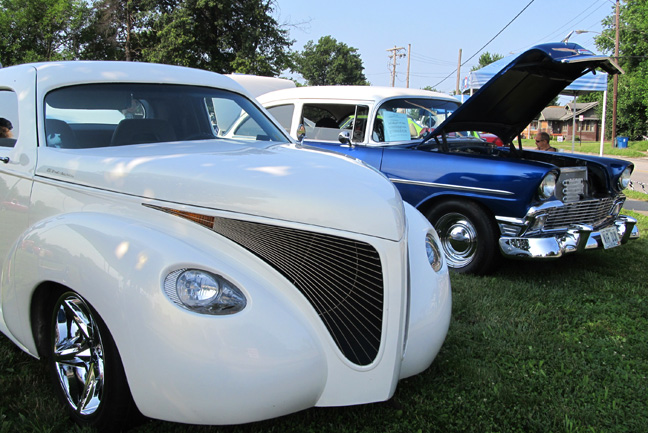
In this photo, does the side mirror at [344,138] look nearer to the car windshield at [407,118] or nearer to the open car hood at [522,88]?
the car windshield at [407,118]

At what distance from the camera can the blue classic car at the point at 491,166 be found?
4387 mm

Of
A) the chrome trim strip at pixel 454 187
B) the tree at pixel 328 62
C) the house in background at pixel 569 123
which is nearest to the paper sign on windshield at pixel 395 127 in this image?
the chrome trim strip at pixel 454 187

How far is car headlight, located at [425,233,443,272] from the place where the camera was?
2572 millimetres

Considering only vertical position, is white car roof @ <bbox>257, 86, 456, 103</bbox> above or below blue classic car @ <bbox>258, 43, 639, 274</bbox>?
above

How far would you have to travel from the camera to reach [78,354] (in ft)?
7.07

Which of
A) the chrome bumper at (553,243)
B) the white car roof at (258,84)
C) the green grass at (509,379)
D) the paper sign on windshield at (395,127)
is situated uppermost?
the white car roof at (258,84)

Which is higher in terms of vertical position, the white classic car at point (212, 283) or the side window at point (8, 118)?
the side window at point (8, 118)

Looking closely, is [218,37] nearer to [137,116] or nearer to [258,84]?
[258,84]

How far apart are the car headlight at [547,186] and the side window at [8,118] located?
12.9 feet

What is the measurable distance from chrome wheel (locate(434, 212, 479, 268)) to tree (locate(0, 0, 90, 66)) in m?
33.3

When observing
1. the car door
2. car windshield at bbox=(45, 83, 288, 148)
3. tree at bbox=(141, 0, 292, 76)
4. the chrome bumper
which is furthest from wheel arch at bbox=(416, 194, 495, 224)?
tree at bbox=(141, 0, 292, 76)

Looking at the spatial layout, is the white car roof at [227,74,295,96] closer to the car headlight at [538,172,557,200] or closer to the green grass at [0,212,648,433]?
the car headlight at [538,172,557,200]

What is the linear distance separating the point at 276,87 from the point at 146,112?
8803 mm

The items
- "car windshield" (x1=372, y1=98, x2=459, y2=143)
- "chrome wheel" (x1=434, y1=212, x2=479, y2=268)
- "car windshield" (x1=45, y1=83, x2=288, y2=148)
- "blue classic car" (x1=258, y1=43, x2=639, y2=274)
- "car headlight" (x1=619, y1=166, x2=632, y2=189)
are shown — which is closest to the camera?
"car windshield" (x1=45, y1=83, x2=288, y2=148)
